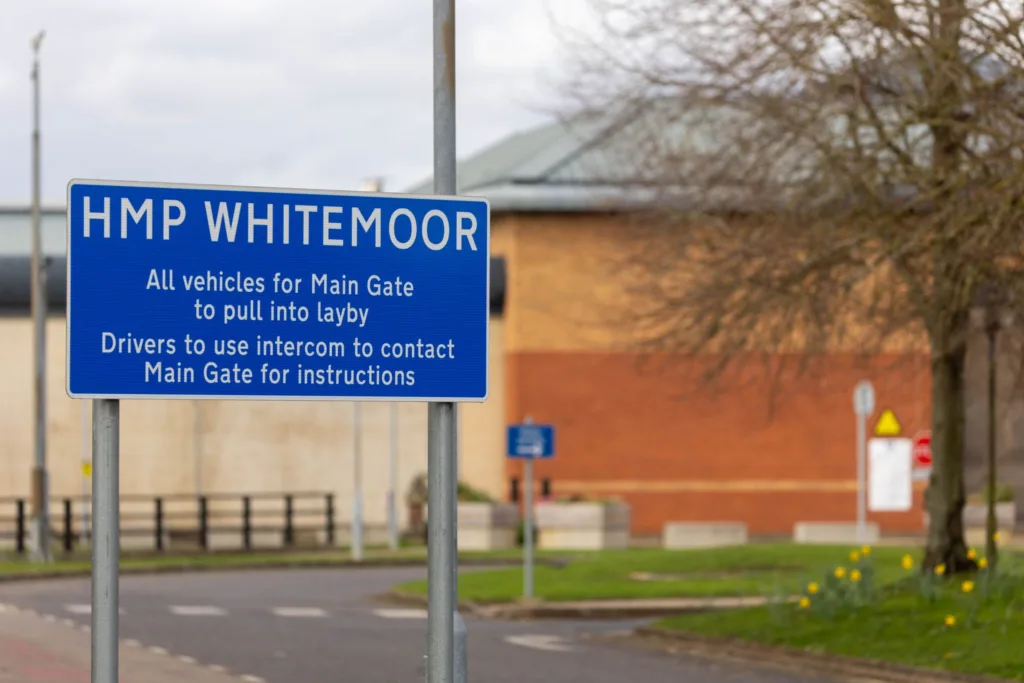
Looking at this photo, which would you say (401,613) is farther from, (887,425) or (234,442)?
(234,442)

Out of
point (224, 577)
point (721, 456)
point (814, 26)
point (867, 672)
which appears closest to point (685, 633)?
point (867, 672)

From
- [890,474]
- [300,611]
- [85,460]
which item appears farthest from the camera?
[85,460]

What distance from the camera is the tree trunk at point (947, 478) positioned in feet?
72.1

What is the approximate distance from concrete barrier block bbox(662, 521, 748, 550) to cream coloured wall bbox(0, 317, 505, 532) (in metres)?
6.51

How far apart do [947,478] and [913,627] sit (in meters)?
3.60

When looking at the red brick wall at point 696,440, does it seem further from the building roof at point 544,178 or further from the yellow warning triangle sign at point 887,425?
the yellow warning triangle sign at point 887,425

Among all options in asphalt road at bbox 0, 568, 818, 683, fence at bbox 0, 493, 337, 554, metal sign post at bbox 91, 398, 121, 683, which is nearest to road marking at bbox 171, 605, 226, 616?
asphalt road at bbox 0, 568, 818, 683

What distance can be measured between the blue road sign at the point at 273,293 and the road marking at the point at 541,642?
38.0 feet

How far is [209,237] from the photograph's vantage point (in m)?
9.34

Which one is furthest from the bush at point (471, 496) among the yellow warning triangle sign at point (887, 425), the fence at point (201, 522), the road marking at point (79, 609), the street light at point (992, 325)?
the street light at point (992, 325)

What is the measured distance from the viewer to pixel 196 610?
86.5 ft

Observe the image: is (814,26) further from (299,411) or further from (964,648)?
(299,411)

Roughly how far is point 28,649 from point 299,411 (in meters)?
28.3

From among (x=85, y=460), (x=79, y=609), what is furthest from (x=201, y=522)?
(x=79, y=609)
